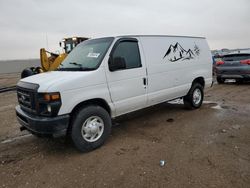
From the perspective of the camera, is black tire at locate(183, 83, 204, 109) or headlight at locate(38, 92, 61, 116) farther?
black tire at locate(183, 83, 204, 109)

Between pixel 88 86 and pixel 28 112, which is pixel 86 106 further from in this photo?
pixel 28 112

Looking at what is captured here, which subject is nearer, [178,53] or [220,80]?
[178,53]

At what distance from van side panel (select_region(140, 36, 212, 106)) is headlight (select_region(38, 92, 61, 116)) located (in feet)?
7.17

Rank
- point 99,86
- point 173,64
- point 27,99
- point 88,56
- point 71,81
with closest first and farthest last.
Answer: point 71,81
point 27,99
point 99,86
point 88,56
point 173,64

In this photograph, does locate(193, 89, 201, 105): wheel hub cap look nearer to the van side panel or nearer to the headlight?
the van side panel

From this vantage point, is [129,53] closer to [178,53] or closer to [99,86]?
[99,86]

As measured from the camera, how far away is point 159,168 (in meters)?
3.22

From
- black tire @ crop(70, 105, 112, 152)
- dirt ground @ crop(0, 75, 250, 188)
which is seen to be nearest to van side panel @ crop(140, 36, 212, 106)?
dirt ground @ crop(0, 75, 250, 188)

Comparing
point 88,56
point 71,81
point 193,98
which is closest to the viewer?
point 71,81

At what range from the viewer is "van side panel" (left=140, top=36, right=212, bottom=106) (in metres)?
4.86

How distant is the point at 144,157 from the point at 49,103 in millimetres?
1842

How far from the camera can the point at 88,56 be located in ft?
14.0

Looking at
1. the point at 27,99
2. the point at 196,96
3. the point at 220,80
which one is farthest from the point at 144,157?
the point at 220,80

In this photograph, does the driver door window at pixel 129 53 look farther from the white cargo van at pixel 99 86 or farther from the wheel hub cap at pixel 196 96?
the wheel hub cap at pixel 196 96
